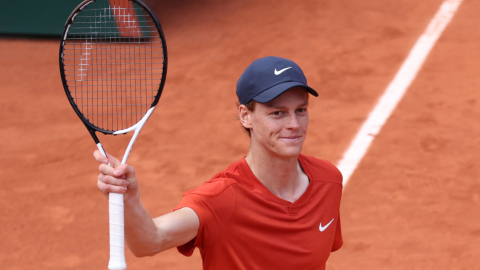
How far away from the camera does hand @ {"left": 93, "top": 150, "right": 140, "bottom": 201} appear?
76.5 inches

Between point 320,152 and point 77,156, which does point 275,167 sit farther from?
point 77,156

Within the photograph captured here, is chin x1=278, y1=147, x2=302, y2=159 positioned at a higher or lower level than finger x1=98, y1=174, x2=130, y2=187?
lower

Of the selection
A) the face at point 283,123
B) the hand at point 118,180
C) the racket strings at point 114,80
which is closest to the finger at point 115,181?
the hand at point 118,180

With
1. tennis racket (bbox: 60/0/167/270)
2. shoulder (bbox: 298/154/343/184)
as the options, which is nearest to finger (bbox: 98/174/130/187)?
shoulder (bbox: 298/154/343/184)

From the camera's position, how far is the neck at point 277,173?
8.05 ft

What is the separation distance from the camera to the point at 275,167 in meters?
2.46

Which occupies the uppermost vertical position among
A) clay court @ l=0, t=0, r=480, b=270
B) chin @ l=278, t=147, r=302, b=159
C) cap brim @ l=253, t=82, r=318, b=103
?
cap brim @ l=253, t=82, r=318, b=103

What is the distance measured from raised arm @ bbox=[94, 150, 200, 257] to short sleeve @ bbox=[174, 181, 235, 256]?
9cm

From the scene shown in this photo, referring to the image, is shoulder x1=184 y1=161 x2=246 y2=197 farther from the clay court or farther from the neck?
the clay court

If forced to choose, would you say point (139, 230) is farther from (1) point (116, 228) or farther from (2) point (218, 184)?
(2) point (218, 184)

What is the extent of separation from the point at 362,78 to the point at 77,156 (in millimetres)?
3891

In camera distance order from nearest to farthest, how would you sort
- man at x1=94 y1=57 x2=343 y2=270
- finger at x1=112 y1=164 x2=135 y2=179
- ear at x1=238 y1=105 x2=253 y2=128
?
1. finger at x1=112 y1=164 x2=135 y2=179
2. man at x1=94 y1=57 x2=343 y2=270
3. ear at x1=238 y1=105 x2=253 y2=128

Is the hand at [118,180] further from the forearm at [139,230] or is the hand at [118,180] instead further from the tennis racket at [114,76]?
the tennis racket at [114,76]

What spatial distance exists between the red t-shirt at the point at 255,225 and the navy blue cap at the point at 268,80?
0.37 metres
